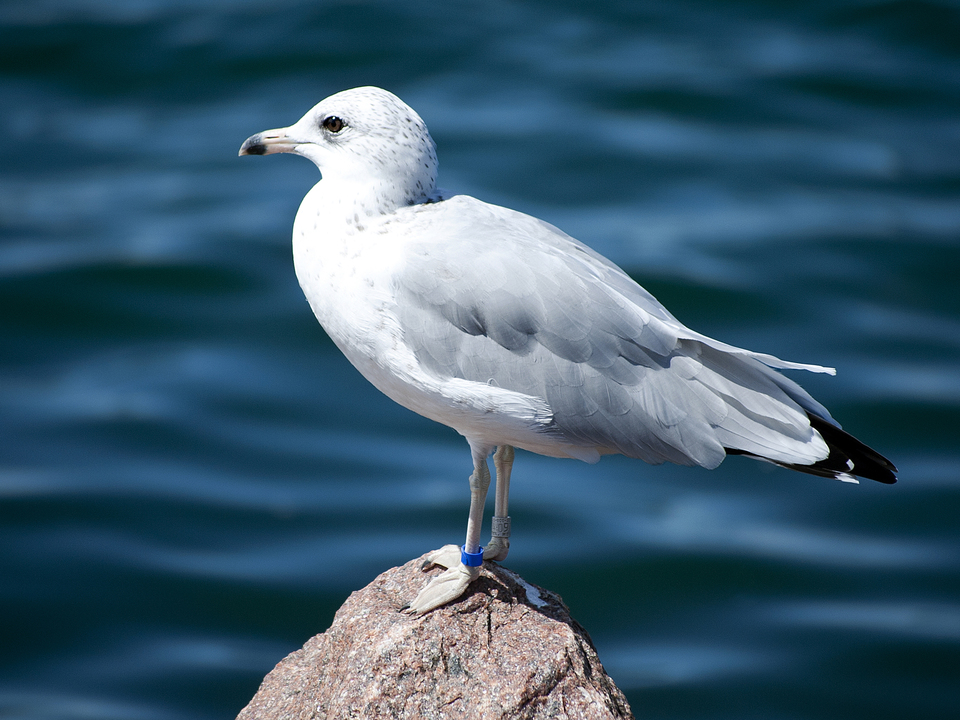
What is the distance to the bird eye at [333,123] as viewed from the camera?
4.32m

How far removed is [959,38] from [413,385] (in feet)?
56.9

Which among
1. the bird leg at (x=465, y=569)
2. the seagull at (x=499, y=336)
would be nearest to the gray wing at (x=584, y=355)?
the seagull at (x=499, y=336)

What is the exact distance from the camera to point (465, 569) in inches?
178

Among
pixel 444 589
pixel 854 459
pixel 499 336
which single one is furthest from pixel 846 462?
pixel 444 589

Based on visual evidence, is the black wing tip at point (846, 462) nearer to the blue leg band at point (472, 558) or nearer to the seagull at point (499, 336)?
the seagull at point (499, 336)

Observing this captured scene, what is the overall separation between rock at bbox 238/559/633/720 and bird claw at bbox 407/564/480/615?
41 mm

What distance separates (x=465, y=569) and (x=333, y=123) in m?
1.99

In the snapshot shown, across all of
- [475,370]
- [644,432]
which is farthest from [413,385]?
[644,432]

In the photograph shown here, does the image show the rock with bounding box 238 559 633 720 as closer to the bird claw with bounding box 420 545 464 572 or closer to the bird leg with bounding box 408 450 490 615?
the bird leg with bounding box 408 450 490 615

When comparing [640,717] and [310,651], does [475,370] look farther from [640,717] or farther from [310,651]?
[640,717]

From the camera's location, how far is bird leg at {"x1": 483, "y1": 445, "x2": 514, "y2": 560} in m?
4.85

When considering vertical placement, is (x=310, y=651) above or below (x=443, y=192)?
below

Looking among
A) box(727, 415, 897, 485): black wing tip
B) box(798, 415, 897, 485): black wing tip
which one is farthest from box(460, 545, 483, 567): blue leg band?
box(798, 415, 897, 485): black wing tip

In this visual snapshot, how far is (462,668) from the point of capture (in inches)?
168
